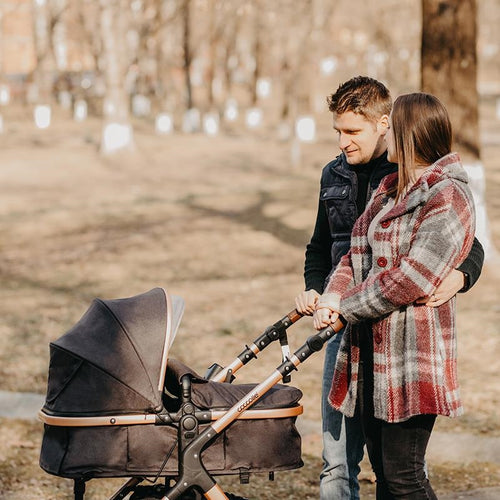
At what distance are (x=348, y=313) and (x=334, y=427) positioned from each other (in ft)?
2.23

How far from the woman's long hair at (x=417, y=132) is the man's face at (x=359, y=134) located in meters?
0.34

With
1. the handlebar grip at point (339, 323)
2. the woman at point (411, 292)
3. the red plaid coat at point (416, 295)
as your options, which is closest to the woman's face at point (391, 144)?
the woman at point (411, 292)

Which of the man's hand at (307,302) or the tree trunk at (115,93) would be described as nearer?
the man's hand at (307,302)

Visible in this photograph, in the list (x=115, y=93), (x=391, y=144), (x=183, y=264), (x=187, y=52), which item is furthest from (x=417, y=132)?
(x=187, y=52)

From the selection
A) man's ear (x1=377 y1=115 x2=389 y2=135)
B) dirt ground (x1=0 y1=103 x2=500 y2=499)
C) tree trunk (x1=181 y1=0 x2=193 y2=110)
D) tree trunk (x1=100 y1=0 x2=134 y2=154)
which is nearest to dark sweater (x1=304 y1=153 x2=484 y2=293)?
man's ear (x1=377 y1=115 x2=389 y2=135)

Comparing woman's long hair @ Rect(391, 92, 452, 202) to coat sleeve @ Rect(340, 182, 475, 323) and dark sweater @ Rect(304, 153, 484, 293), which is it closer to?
coat sleeve @ Rect(340, 182, 475, 323)

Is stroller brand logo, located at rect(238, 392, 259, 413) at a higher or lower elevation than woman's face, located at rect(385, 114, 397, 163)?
lower

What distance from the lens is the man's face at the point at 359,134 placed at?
3654mm

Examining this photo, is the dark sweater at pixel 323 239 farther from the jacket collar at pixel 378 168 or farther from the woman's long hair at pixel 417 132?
the woman's long hair at pixel 417 132

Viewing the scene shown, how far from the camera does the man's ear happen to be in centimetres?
366

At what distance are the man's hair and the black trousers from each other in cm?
76

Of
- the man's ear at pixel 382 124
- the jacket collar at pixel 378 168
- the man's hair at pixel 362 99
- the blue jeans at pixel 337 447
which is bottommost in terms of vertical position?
the blue jeans at pixel 337 447

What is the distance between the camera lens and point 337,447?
3.89 meters

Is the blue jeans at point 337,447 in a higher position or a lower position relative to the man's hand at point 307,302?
lower
